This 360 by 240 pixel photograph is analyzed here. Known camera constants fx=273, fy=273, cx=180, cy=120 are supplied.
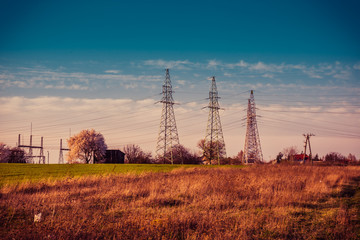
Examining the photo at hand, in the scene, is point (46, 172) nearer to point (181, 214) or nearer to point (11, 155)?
point (181, 214)

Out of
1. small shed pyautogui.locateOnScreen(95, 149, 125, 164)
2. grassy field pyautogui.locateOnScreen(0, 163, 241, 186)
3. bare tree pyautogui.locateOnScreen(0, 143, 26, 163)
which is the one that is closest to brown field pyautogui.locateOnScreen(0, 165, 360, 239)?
grassy field pyautogui.locateOnScreen(0, 163, 241, 186)

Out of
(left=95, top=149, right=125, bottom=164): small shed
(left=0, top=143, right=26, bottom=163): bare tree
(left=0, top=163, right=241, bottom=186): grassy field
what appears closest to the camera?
(left=0, top=163, right=241, bottom=186): grassy field

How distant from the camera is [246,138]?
5044 centimetres

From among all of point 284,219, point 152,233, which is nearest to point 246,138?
point 284,219

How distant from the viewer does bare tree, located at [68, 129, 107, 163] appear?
75062 mm

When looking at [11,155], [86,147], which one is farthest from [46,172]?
[11,155]

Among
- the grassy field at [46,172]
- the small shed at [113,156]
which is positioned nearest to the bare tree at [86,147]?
the small shed at [113,156]

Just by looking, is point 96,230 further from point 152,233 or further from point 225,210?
point 225,210

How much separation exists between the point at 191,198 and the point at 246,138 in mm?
39558

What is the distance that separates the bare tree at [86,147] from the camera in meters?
75.1

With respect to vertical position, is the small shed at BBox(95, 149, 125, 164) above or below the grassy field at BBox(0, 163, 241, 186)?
above

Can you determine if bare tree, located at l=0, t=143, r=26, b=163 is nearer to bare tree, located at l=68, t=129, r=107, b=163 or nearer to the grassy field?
bare tree, located at l=68, t=129, r=107, b=163

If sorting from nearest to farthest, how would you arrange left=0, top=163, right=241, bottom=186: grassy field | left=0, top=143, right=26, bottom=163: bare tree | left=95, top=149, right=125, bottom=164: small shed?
1. left=0, top=163, right=241, bottom=186: grassy field
2. left=0, top=143, right=26, bottom=163: bare tree
3. left=95, top=149, right=125, bottom=164: small shed

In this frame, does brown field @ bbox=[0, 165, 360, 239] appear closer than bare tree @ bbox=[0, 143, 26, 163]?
Yes
